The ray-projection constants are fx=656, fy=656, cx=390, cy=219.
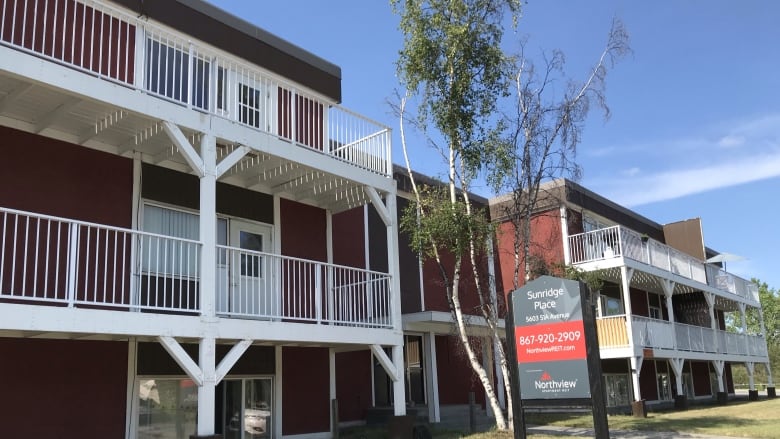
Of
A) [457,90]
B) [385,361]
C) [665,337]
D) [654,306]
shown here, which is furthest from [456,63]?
[654,306]

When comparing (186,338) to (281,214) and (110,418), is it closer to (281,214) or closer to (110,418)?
(110,418)

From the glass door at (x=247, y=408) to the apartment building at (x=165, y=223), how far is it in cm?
3

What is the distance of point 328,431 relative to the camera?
14367mm

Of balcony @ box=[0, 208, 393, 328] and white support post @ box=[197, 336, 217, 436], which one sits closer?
balcony @ box=[0, 208, 393, 328]

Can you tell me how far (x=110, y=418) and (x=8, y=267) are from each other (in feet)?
9.29

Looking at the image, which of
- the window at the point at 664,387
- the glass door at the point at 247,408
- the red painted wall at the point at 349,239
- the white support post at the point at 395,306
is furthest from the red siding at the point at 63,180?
the window at the point at 664,387

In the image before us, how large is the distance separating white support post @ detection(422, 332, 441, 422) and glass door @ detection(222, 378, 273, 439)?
5501 mm

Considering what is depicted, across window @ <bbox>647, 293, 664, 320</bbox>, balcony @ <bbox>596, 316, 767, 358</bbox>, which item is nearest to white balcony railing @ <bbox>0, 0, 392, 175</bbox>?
balcony @ <bbox>596, 316, 767, 358</bbox>

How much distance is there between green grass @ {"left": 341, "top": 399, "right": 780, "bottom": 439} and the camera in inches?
549

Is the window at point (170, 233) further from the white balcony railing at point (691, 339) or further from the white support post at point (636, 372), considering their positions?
the white balcony railing at point (691, 339)

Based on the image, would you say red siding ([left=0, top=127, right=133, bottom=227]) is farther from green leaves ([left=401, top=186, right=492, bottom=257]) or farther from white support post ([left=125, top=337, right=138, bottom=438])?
green leaves ([left=401, top=186, right=492, bottom=257])

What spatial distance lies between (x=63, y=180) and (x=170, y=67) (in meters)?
3.17

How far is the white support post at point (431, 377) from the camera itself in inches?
686

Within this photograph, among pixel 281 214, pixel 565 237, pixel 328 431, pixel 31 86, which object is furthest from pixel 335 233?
pixel 565 237
